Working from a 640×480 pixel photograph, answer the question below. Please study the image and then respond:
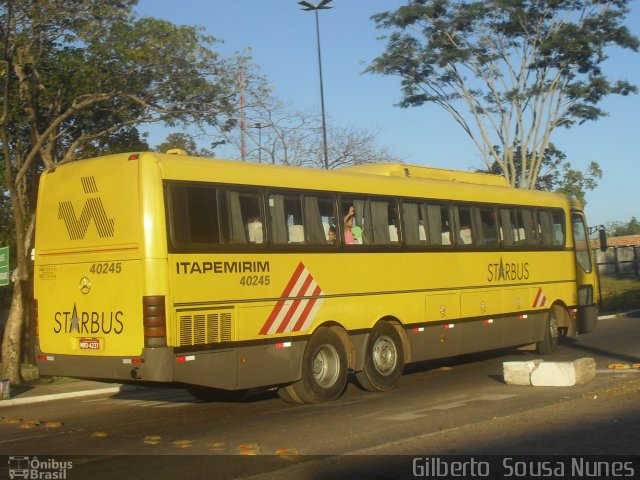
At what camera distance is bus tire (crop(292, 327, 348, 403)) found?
12.5m

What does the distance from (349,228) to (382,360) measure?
2.14 meters

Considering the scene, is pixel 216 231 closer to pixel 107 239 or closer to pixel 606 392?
pixel 107 239

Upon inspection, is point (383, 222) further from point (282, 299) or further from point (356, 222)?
point (282, 299)

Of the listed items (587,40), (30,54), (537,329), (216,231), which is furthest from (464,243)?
(587,40)

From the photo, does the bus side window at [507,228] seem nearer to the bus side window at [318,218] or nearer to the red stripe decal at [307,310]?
the bus side window at [318,218]

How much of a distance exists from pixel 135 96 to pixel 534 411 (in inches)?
530

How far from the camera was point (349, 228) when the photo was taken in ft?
44.5

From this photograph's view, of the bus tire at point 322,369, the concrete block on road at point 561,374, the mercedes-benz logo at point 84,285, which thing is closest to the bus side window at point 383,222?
the bus tire at point 322,369

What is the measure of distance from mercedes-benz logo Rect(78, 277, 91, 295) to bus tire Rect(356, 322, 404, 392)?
438cm

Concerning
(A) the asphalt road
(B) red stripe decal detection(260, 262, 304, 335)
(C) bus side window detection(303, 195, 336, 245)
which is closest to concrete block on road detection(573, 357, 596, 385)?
(A) the asphalt road

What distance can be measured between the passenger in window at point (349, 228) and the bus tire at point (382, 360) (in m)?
1.42

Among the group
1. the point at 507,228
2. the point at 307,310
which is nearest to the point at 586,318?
the point at 507,228

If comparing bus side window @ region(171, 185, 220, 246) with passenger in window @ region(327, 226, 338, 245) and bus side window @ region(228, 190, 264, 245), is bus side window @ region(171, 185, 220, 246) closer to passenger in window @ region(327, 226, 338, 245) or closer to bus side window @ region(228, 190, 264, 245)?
bus side window @ region(228, 190, 264, 245)

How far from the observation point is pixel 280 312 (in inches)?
479
